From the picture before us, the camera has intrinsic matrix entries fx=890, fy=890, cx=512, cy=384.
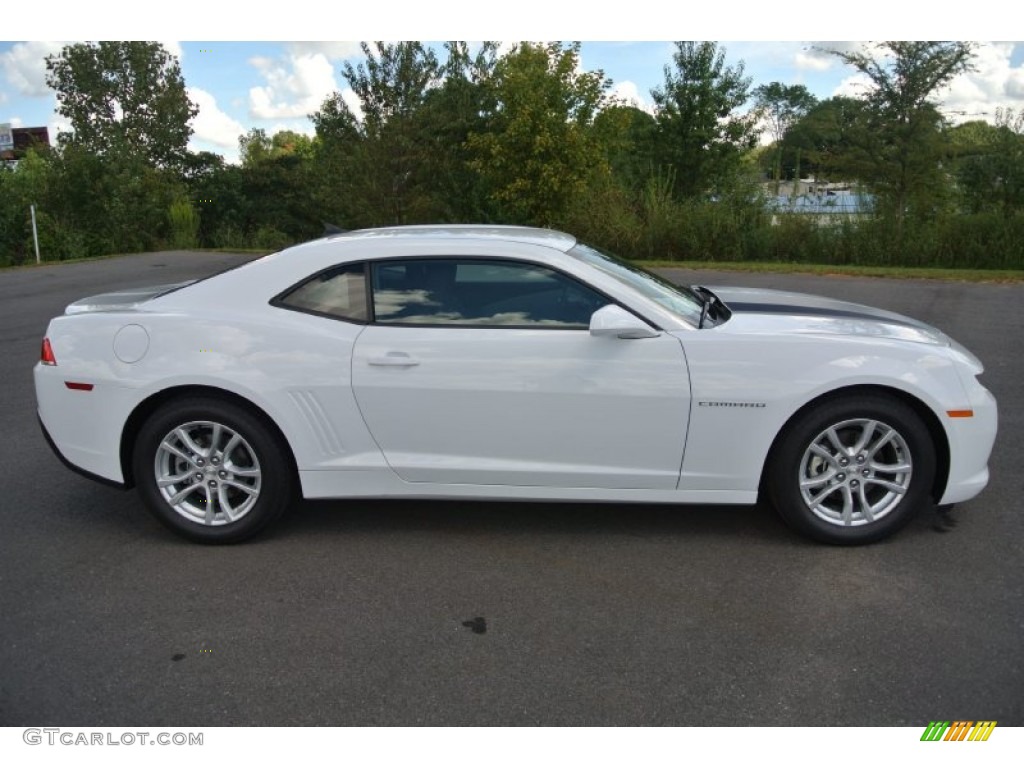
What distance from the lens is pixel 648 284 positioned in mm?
4605

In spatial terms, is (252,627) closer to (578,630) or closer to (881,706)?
(578,630)

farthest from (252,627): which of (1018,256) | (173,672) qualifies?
(1018,256)

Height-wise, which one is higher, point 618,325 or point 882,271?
point 618,325

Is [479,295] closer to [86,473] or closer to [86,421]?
[86,421]

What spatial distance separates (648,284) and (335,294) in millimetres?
1591

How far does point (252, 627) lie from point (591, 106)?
83.2 ft

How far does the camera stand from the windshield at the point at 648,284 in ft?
14.2

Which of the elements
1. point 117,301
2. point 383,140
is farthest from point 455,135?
point 117,301

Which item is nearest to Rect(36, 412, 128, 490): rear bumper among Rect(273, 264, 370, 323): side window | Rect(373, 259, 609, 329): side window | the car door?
Rect(273, 264, 370, 323): side window

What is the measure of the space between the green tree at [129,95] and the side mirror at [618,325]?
51.8m

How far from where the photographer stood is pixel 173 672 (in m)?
3.20

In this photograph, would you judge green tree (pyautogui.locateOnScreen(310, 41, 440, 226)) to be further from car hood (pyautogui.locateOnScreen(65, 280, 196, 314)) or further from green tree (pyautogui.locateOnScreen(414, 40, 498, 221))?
car hood (pyautogui.locateOnScreen(65, 280, 196, 314))
